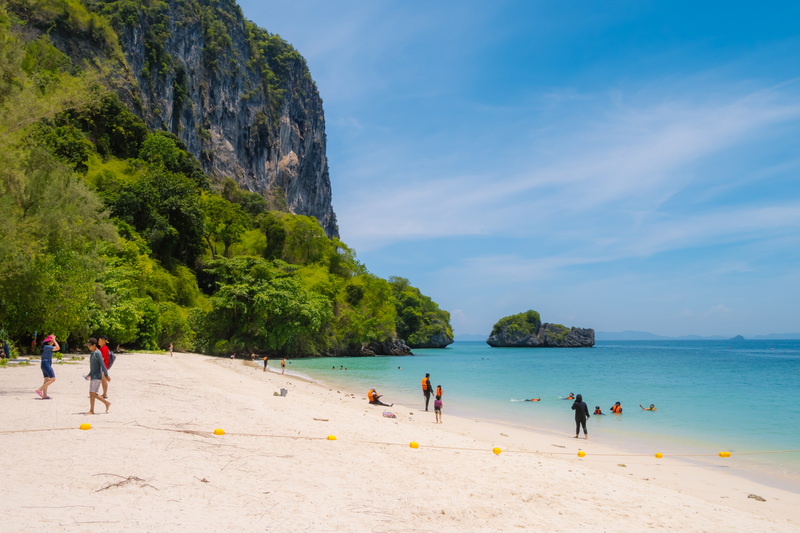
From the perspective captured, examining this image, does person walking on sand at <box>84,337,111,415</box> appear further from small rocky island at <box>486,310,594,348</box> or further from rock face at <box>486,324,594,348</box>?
rock face at <box>486,324,594,348</box>

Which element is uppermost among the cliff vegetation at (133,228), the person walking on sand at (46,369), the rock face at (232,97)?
the rock face at (232,97)

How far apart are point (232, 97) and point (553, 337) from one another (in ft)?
311

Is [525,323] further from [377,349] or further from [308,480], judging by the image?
[308,480]

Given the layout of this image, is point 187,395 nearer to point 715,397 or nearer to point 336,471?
point 336,471

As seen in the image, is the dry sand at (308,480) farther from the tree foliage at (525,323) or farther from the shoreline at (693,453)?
the tree foliage at (525,323)

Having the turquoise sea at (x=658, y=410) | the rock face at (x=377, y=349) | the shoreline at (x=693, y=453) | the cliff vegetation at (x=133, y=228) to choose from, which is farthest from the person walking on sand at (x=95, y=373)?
the rock face at (x=377, y=349)

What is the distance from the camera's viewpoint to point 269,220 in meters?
55.7

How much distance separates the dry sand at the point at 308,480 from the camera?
17.1ft

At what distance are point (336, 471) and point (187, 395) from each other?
7.69m

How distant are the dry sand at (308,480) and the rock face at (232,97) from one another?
59.9 meters

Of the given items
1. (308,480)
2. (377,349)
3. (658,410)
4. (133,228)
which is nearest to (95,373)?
(308,480)

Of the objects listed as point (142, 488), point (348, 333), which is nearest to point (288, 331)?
point (348, 333)

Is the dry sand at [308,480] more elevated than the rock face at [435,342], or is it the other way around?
the dry sand at [308,480]

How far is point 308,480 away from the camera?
6703mm
